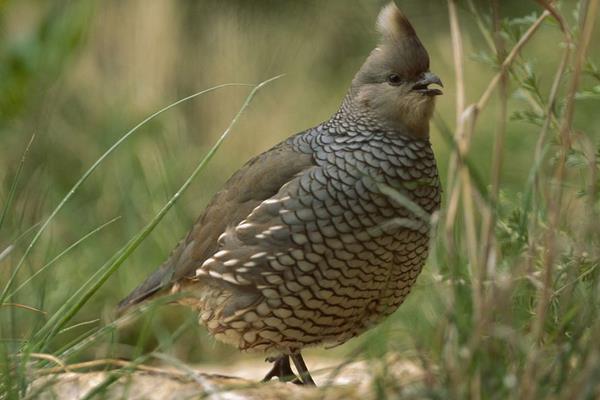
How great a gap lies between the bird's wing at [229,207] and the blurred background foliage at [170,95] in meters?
0.65

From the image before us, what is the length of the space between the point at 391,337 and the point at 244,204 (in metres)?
1.54

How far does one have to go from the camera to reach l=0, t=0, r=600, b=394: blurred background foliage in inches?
239

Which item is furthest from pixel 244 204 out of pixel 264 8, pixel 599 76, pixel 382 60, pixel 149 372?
pixel 264 8

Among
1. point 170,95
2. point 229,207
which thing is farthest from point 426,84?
point 170,95

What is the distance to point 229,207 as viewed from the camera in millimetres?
4570

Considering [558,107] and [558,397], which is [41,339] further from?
[558,107]

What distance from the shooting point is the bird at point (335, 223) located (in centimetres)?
409

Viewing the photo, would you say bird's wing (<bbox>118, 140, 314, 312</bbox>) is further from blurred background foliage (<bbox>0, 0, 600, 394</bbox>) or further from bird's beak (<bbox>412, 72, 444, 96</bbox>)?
blurred background foliage (<bbox>0, 0, 600, 394</bbox>)

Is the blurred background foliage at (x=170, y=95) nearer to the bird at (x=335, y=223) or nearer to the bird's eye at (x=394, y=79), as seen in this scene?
the bird at (x=335, y=223)

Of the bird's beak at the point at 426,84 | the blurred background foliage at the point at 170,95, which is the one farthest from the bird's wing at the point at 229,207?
the blurred background foliage at the point at 170,95

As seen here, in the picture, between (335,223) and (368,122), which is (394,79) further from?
(335,223)

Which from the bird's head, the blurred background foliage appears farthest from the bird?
the blurred background foliage

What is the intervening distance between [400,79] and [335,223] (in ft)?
2.04

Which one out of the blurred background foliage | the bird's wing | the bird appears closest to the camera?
the bird
